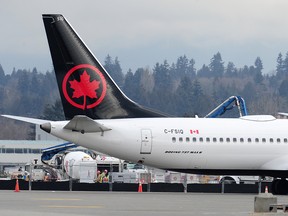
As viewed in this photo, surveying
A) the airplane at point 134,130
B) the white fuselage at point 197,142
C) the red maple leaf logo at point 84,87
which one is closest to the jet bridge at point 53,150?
the airplane at point 134,130

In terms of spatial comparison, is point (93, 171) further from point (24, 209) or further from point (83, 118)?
point (24, 209)

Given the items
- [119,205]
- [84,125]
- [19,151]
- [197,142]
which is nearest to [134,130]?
[84,125]

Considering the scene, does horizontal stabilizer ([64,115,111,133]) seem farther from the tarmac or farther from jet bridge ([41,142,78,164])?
jet bridge ([41,142,78,164])

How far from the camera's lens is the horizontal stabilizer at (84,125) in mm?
46188

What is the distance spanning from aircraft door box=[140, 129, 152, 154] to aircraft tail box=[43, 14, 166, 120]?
1.28 metres

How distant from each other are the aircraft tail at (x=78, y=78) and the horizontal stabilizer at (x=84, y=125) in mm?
1234

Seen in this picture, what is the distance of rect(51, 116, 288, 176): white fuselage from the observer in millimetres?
47656

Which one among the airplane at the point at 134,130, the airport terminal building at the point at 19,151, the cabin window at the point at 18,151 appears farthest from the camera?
the cabin window at the point at 18,151

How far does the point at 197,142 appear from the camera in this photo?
160 feet

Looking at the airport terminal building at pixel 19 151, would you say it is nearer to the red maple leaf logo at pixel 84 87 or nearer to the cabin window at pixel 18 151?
the cabin window at pixel 18 151

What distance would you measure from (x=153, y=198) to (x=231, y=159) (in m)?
7.74

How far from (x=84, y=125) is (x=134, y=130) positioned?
256cm

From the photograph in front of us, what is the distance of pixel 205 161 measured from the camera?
48.9 m

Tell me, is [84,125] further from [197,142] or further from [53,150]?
[53,150]
